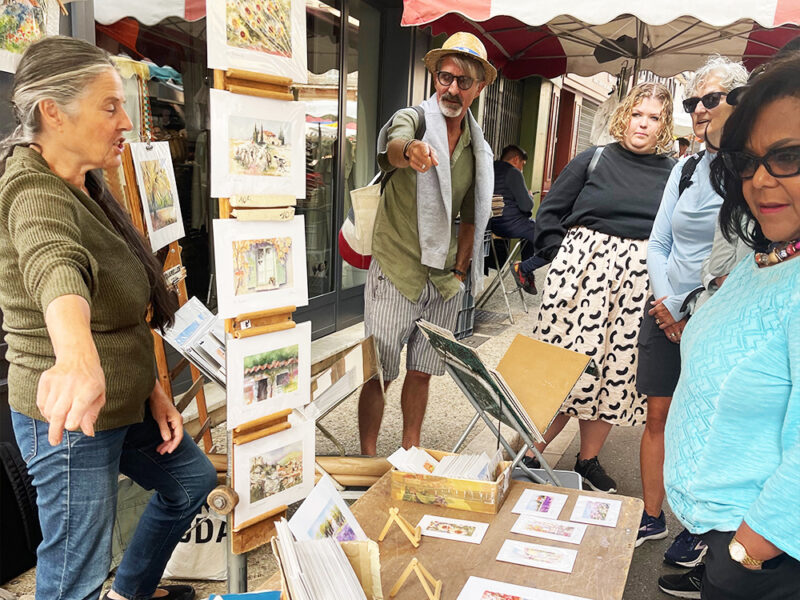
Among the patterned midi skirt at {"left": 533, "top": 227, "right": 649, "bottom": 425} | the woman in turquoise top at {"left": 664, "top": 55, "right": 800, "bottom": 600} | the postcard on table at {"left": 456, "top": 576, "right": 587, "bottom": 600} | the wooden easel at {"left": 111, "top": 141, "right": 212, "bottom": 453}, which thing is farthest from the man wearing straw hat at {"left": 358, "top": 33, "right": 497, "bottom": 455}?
the woman in turquoise top at {"left": 664, "top": 55, "right": 800, "bottom": 600}

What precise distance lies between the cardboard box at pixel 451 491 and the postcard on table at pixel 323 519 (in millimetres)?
360

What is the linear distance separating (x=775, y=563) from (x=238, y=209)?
1624 millimetres

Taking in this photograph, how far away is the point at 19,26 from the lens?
2.27m

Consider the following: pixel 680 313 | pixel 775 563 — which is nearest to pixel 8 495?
pixel 775 563

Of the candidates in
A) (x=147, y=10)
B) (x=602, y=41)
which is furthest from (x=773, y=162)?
(x=602, y=41)

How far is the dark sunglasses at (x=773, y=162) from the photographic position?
128 cm

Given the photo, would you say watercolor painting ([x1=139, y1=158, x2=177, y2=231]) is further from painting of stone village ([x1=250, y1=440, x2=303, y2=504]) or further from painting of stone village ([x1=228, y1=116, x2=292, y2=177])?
painting of stone village ([x1=250, y1=440, x2=303, y2=504])

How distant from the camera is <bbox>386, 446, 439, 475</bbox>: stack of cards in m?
2.29

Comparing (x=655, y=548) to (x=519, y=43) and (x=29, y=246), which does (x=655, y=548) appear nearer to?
(x=29, y=246)

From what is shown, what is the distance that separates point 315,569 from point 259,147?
1.23 metres

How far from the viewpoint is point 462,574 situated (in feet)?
5.97

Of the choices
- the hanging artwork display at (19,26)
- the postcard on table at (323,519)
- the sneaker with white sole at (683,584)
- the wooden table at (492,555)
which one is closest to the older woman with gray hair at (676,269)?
the sneaker with white sole at (683,584)

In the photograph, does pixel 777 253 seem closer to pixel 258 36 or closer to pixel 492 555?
pixel 492 555

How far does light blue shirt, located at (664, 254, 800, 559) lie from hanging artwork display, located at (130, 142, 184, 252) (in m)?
2.02
